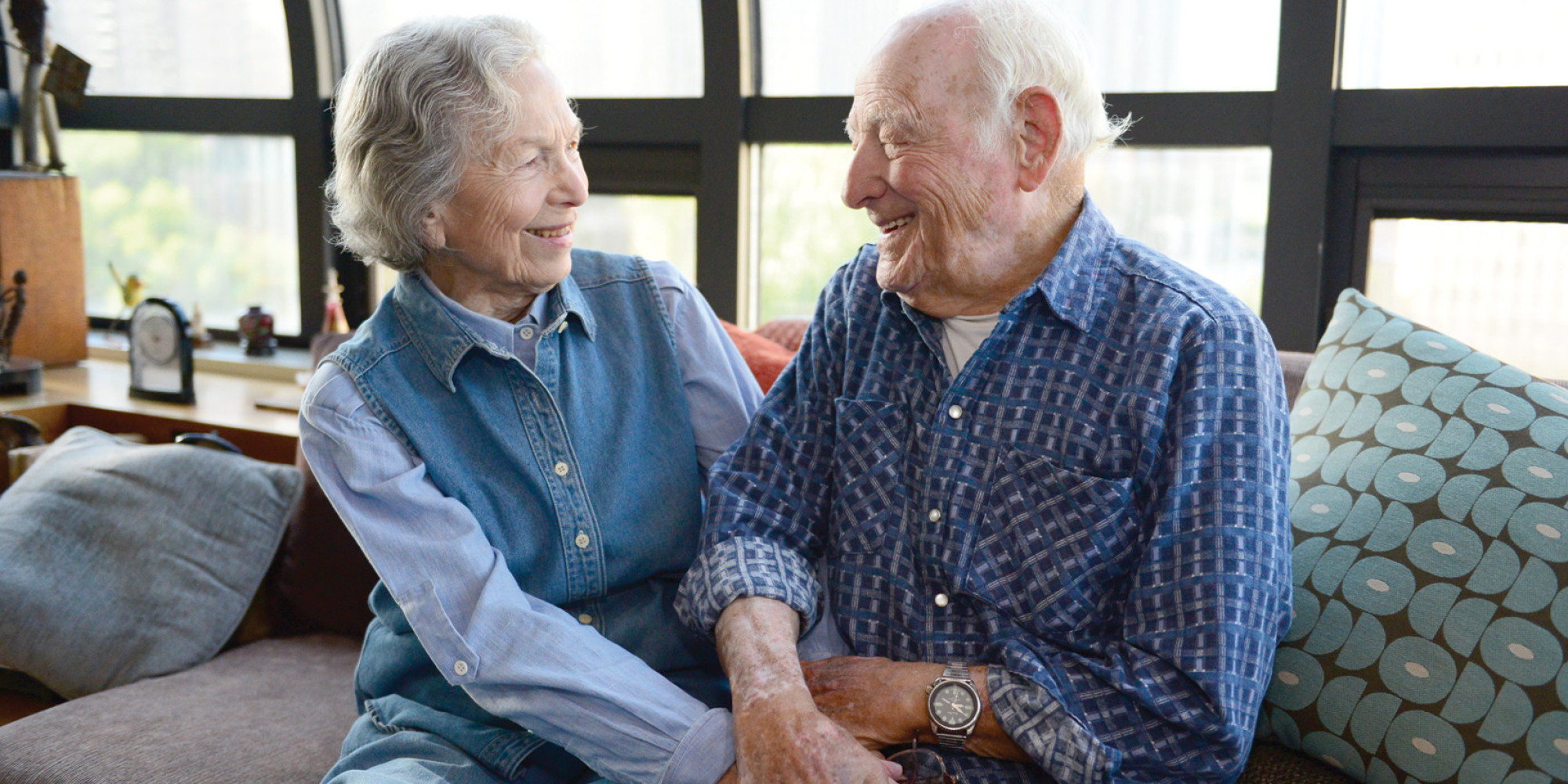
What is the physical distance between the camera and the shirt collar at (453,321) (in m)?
1.51

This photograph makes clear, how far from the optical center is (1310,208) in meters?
2.28

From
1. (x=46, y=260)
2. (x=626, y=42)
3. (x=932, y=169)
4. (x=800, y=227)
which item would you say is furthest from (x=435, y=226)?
(x=46, y=260)

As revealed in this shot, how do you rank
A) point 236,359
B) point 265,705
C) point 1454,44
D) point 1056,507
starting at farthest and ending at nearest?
point 236,359 → point 1454,44 → point 265,705 → point 1056,507

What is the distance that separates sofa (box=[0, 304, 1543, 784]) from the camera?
1.77 meters

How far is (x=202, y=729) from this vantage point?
6.24 ft

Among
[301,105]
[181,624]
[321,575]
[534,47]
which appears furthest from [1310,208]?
[301,105]

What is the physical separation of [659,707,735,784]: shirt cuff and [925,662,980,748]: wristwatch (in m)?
0.24

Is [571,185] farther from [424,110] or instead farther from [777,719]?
[777,719]

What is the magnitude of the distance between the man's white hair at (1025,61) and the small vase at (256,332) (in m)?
2.84

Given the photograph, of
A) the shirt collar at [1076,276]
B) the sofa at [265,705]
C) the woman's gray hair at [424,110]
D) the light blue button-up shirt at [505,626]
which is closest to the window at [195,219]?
the sofa at [265,705]

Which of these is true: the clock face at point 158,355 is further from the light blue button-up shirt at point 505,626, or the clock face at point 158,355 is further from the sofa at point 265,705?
the light blue button-up shirt at point 505,626

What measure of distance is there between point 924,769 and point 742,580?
31 cm

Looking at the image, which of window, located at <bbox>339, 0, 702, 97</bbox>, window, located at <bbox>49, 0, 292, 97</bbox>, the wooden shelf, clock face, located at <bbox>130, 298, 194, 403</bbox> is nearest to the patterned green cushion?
window, located at <bbox>339, 0, 702, 97</bbox>

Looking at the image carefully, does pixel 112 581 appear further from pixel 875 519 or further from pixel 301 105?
pixel 301 105
